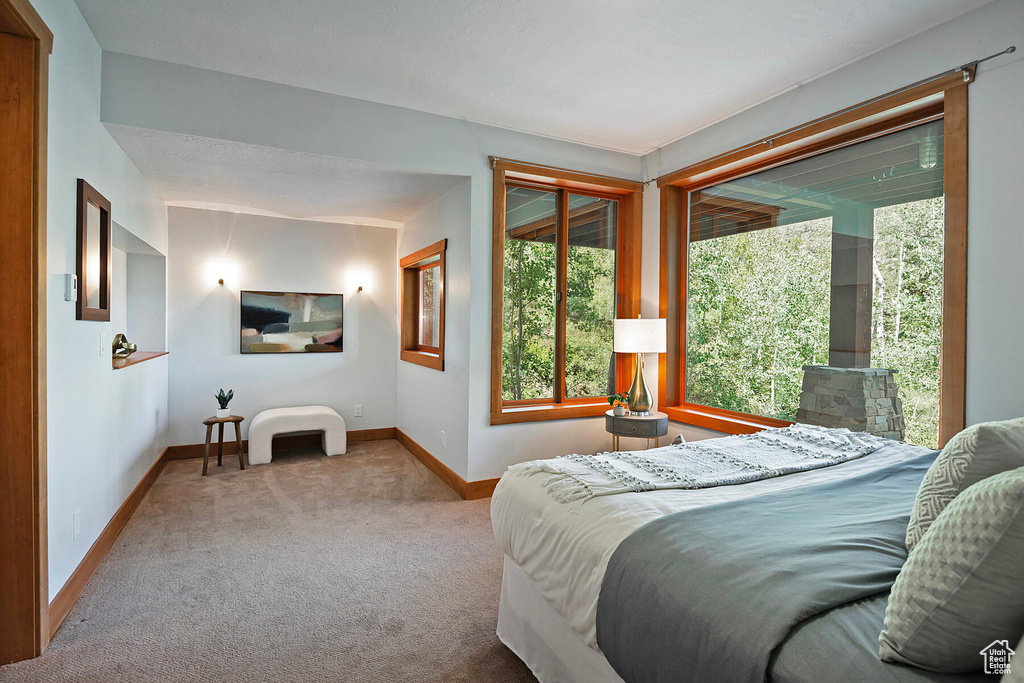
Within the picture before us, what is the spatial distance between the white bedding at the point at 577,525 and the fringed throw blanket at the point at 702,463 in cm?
3

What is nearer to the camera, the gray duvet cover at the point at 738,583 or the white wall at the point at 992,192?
the gray duvet cover at the point at 738,583

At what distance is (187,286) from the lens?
490 centimetres

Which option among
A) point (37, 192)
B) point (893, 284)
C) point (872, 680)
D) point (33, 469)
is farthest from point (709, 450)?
point (37, 192)

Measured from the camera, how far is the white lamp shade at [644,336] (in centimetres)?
385

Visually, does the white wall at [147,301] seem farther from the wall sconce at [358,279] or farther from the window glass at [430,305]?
the window glass at [430,305]

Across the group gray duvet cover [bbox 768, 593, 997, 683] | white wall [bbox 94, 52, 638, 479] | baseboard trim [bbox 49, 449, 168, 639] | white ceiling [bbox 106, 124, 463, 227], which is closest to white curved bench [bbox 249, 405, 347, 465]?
baseboard trim [bbox 49, 449, 168, 639]

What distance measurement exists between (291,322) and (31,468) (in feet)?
11.4

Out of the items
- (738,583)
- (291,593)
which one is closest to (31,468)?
(291,593)

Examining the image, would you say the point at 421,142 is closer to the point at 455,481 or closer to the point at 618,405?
the point at 618,405

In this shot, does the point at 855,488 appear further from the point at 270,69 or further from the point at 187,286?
the point at 187,286

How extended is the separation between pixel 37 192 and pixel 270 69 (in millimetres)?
1534

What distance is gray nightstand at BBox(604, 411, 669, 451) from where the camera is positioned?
3730 mm

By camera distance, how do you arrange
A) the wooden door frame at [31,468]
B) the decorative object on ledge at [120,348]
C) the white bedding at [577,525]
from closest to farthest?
the white bedding at [577,525] < the wooden door frame at [31,468] < the decorative object on ledge at [120,348]

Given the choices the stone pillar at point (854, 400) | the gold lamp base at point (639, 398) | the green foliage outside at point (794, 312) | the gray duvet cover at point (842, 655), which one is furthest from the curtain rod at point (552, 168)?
the gray duvet cover at point (842, 655)
